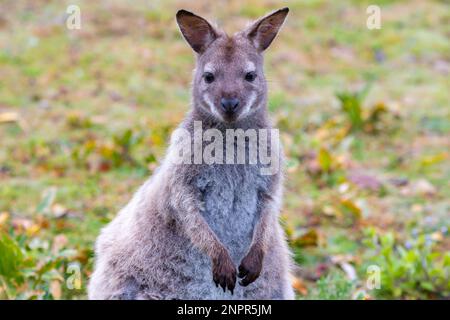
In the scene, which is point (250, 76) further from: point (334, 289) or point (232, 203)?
point (334, 289)

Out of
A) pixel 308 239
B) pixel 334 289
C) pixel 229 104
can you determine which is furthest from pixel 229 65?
pixel 308 239

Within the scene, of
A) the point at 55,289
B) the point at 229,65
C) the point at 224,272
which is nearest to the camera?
the point at 224,272

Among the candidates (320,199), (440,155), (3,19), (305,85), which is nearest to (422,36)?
(305,85)

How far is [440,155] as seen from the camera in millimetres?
7629

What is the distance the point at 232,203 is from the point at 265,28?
41.2 inches

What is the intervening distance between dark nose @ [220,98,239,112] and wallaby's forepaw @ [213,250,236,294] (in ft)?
2.56

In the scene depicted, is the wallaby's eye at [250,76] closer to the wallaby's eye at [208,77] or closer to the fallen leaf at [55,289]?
the wallaby's eye at [208,77]

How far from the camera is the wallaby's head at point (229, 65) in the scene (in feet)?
14.4

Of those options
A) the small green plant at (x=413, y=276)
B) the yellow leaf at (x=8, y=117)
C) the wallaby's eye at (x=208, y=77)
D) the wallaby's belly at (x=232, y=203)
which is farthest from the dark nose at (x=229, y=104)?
the yellow leaf at (x=8, y=117)

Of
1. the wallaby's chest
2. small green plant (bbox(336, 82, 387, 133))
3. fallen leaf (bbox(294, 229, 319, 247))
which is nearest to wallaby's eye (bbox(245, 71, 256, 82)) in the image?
the wallaby's chest

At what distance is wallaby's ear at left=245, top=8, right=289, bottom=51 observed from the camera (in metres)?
4.63

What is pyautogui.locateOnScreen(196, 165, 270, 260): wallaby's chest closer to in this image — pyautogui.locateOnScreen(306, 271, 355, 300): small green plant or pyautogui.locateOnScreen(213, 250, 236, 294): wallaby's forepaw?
pyautogui.locateOnScreen(213, 250, 236, 294): wallaby's forepaw

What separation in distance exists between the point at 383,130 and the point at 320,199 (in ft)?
5.63

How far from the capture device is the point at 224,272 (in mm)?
4289
